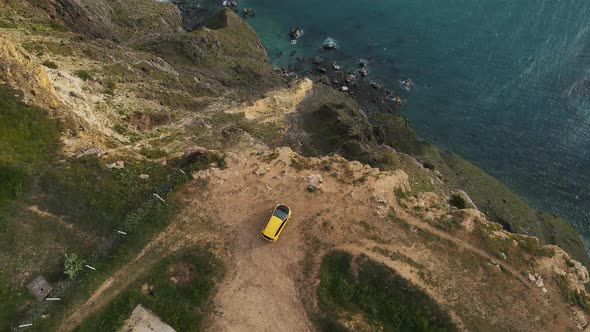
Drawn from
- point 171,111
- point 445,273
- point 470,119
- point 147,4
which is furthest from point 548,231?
point 147,4

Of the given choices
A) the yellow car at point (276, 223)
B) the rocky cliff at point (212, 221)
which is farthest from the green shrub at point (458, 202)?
the yellow car at point (276, 223)

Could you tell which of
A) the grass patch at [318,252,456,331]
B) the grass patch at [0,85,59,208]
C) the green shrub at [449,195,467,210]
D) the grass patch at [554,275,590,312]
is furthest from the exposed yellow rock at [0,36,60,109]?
the grass patch at [554,275,590,312]

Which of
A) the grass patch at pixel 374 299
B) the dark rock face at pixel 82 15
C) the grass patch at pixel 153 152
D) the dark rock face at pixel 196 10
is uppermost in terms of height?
the dark rock face at pixel 196 10

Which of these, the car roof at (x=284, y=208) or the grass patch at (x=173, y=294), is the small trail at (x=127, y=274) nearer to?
the grass patch at (x=173, y=294)

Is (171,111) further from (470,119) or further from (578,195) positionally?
(578,195)

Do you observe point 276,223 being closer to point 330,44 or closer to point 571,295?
point 571,295

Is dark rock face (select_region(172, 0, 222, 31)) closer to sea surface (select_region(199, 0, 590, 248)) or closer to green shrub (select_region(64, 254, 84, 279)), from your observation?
sea surface (select_region(199, 0, 590, 248))
